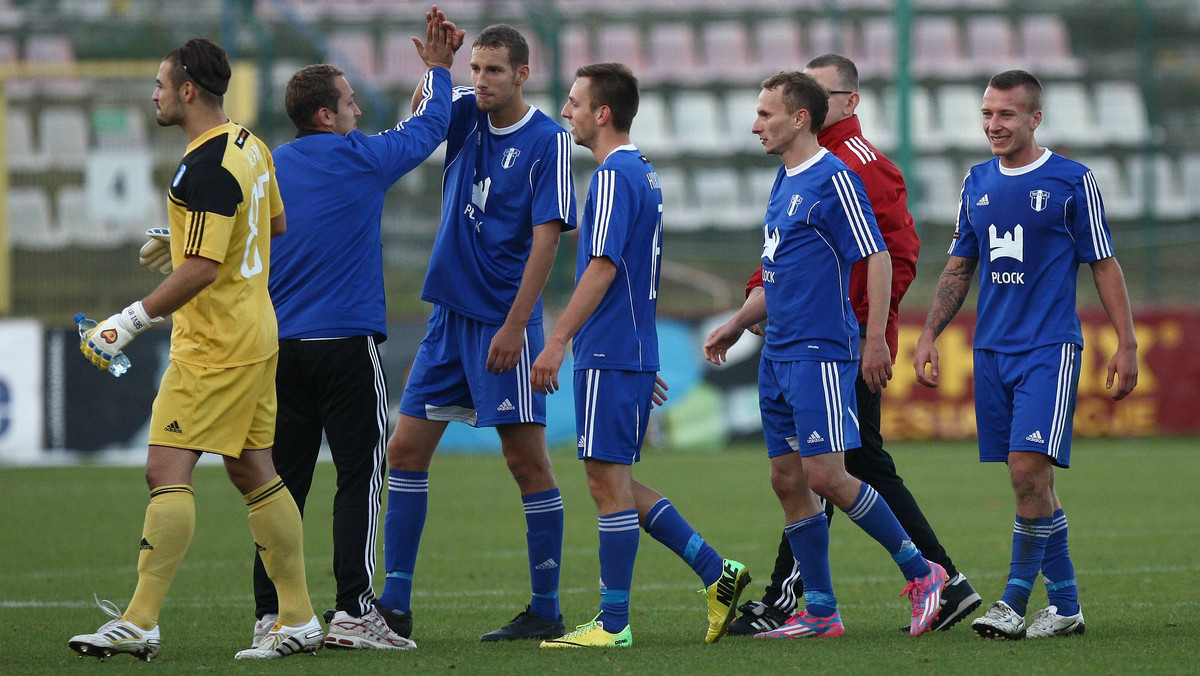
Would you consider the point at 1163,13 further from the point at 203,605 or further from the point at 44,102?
the point at 203,605

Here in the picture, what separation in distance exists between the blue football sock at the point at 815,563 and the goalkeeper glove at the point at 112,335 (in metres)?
2.46

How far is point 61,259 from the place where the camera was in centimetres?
1532

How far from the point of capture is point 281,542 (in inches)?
183

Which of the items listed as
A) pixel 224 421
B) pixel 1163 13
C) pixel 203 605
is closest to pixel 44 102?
pixel 203 605

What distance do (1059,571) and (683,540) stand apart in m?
1.43

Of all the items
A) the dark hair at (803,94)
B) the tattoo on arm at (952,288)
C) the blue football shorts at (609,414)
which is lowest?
the blue football shorts at (609,414)

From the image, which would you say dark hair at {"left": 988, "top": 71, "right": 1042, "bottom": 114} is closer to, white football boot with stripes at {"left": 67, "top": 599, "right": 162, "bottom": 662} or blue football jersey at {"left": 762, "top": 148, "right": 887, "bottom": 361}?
blue football jersey at {"left": 762, "top": 148, "right": 887, "bottom": 361}

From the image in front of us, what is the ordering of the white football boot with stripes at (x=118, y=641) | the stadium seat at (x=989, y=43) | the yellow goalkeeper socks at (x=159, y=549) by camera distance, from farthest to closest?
the stadium seat at (x=989, y=43), the yellow goalkeeper socks at (x=159, y=549), the white football boot with stripes at (x=118, y=641)

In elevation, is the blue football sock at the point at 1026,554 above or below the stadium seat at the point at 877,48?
below

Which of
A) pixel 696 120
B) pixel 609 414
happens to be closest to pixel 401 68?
pixel 696 120

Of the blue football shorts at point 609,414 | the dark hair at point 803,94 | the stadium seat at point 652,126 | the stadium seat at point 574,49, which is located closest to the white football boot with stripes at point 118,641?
the blue football shorts at point 609,414

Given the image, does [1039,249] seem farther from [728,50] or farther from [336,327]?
[728,50]

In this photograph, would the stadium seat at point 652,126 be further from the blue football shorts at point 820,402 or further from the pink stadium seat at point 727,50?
the blue football shorts at point 820,402

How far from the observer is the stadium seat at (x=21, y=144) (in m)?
16.2
